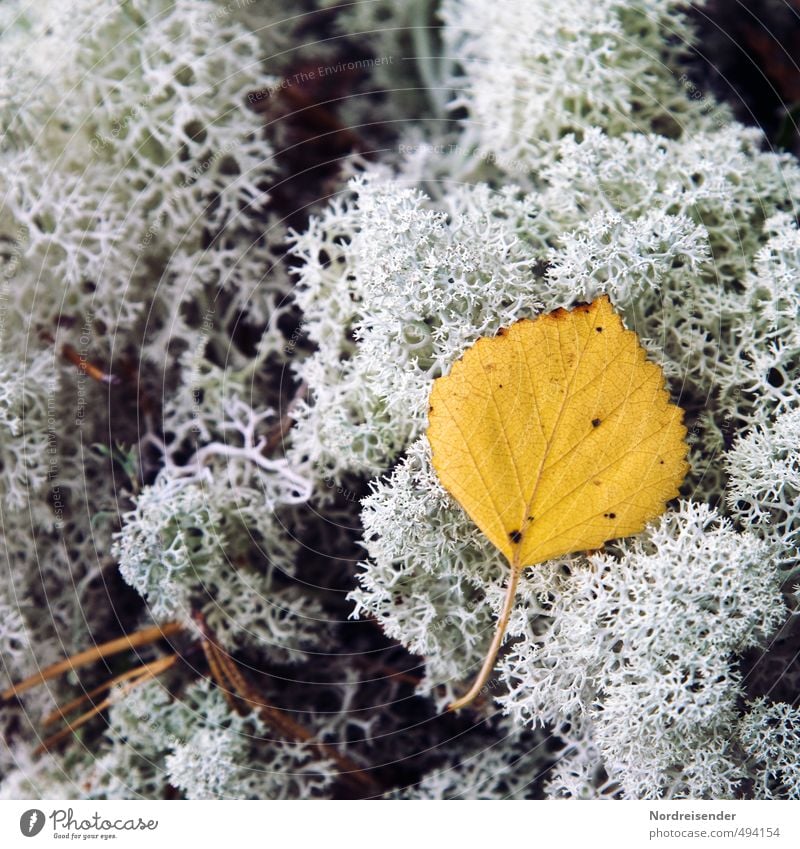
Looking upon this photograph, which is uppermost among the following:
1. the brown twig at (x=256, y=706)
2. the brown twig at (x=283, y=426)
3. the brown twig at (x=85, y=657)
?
the brown twig at (x=283, y=426)

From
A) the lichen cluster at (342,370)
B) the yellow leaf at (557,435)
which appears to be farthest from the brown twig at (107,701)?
the yellow leaf at (557,435)

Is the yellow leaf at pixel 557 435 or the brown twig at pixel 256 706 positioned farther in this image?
the brown twig at pixel 256 706

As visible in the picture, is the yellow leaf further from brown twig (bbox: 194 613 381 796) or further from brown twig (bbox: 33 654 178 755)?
brown twig (bbox: 33 654 178 755)

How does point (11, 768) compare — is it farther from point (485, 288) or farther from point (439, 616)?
point (485, 288)

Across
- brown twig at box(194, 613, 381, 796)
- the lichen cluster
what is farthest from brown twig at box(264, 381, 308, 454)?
brown twig at box(194, 613, 381, 796)

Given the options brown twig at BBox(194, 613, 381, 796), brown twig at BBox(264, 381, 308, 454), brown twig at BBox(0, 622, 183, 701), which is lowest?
brown twig at BBox(194, 613, 381, 796)

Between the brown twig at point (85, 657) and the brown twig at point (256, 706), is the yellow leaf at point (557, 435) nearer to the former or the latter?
the brown twig at point (256, 706)

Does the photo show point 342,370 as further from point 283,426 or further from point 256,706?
point 256,706

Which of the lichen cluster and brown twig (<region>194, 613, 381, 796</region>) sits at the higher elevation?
the lichen cluster
